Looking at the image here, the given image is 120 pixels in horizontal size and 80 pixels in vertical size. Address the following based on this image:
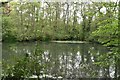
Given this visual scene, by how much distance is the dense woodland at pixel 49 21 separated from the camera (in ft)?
10.0

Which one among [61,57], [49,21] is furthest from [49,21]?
[61,57]

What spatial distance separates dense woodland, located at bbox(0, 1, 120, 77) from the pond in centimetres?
9

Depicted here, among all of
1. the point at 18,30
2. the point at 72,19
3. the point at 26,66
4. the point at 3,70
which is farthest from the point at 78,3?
the point at 3,70

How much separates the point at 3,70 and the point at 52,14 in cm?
90

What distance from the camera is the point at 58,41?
3035 mm

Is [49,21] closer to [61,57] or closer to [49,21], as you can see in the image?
[49,21]

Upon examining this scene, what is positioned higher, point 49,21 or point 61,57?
point 49,21

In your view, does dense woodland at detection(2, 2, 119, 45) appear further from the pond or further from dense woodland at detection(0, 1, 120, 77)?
the pond

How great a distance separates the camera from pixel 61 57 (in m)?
3.30

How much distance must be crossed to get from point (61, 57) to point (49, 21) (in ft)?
1.49

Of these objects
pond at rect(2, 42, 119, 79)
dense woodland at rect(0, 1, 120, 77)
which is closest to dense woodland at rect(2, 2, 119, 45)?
dense woodland at rect(0, 1, 120, 77)

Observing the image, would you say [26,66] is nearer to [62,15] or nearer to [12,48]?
[12,48]

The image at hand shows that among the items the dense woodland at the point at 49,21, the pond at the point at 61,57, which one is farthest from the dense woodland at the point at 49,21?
the pond at the point at 61,57

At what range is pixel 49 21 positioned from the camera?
3.20 meters
